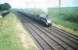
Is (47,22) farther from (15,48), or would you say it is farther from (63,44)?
(15,48)

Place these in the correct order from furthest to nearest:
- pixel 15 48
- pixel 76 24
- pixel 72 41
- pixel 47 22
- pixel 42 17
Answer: pixel 42 17 → pixel 47 22 → pixel 76 24 → pixel 72 41 → pixel 15 48

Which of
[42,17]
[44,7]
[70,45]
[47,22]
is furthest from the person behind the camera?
[44,7]

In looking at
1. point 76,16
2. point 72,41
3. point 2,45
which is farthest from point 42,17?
point 2,45

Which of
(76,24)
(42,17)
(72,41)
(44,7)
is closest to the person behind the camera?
(72,41)

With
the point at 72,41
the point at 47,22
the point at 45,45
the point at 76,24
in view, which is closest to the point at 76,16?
the point at 76,24

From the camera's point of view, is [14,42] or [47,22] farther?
[47,22]

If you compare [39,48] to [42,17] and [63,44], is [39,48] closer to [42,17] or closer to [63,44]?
[63,44]

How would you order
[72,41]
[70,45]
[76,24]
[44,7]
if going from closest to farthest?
[70,45] → [72,41] → [76,24] → [44,7]

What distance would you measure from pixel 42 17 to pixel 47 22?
1.88 meters

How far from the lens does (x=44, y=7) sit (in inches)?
1419

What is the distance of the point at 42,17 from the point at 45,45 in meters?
11.1

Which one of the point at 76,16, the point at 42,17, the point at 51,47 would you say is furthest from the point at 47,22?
the point at 51,47

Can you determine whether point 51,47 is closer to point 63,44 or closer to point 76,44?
point 63,44

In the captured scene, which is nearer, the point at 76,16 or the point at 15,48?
the point at 15,48
